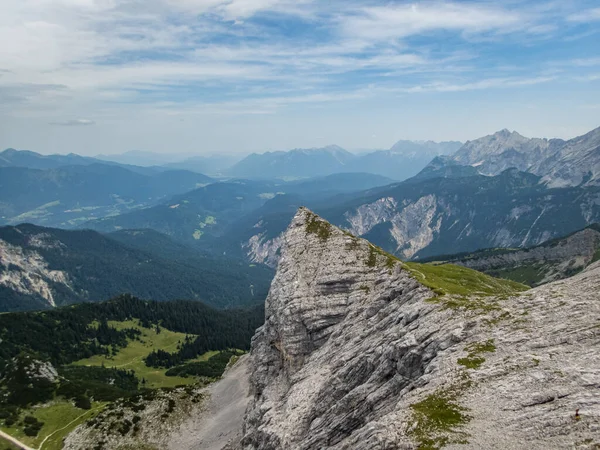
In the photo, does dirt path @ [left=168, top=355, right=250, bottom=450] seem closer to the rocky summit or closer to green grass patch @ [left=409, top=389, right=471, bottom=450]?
the rocky summit

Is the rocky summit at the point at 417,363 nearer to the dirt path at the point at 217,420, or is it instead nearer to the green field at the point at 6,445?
the dirt path at the point at 217,420

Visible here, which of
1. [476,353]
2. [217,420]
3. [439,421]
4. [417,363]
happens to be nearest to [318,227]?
[417,363]

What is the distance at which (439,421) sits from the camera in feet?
119

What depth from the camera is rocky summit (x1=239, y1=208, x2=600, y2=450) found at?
1370 inches

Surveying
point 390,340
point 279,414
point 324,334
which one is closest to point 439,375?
point 390,340

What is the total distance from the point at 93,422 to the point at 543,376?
9961 cm

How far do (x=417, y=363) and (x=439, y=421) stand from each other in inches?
443

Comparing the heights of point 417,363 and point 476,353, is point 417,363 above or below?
below

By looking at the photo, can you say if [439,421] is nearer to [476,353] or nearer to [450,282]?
[476,353]

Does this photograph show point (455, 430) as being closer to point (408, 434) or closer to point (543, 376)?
point (408, 434)

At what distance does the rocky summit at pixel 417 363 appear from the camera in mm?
34794

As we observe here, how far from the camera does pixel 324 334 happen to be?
73375 millimetres

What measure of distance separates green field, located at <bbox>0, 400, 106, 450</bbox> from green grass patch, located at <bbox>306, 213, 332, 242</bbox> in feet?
233

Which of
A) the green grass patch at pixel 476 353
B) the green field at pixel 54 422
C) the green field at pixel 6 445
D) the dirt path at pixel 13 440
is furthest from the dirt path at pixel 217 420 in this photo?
the green grass patch at pixel 476 353
